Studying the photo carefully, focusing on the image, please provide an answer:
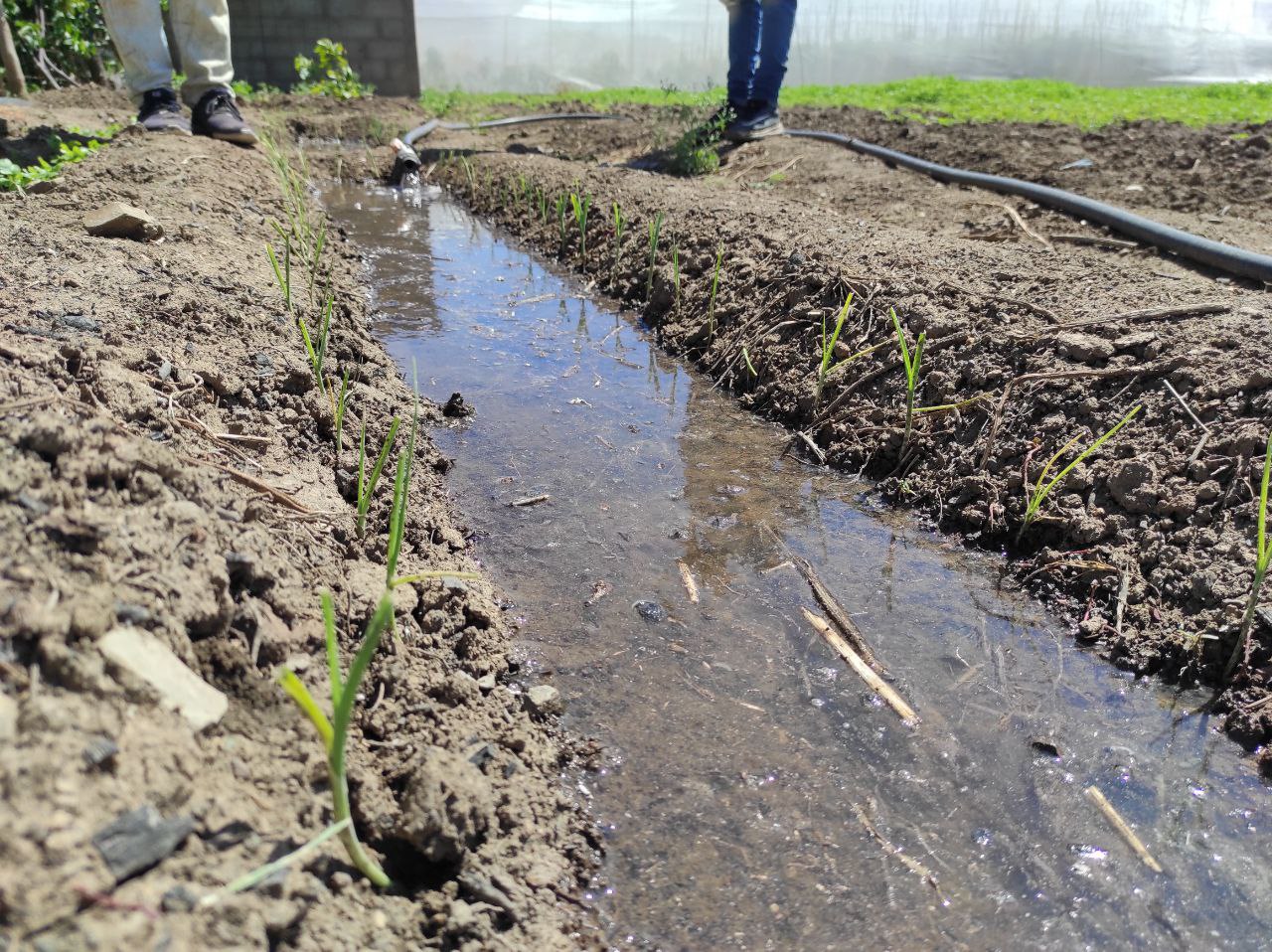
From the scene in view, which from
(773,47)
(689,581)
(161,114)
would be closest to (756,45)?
(773,47)

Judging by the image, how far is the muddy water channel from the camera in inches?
51.4

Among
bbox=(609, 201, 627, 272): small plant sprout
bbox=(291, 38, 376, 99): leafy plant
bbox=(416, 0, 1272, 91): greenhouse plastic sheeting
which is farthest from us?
bbox=(416, 0, 1272, 91): greenhouse plastic sheeting

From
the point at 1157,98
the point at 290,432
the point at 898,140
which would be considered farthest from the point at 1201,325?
the point at 1157,98

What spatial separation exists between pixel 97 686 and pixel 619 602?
3.76 feet

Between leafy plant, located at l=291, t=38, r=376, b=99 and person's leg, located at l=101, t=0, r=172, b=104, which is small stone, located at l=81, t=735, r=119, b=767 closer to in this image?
person's leg, located at l=101, t=0, r=172, b=104

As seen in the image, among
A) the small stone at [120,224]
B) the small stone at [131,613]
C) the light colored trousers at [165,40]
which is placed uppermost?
the light colored trousers at [165,40]

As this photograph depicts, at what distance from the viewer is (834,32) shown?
13250 millimetres

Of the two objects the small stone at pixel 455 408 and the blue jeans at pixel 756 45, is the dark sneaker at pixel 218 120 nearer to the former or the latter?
the small stone at pixel 455 408

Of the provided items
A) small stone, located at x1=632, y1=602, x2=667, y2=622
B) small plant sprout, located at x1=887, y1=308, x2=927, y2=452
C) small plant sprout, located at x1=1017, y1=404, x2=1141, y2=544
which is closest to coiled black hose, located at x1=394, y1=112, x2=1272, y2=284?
small plant sprout, located at x1=1017, y1=404, x2=1141, y2=544

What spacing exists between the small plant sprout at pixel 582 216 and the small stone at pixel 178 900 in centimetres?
352

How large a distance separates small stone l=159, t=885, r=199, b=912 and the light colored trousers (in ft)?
15.0

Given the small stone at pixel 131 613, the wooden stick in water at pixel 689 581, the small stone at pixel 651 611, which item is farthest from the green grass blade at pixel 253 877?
the wooden stick in water at pixel 689 581

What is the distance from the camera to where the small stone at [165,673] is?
3.35 ft

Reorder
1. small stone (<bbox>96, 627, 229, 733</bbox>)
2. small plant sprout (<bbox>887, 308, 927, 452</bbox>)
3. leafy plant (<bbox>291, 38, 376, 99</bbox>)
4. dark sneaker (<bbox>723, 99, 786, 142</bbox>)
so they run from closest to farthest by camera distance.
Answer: small stone (<bbox>96, 627, 229, 733</bbox>) → small plant sprout (<bbox>887, 308, 927, 452</bbox>) → dark sneaker (<bbox>723, 99, 786, 142</bbox>) → leafy plant (<bbox>291, 38, 376, 99</bbox>)
